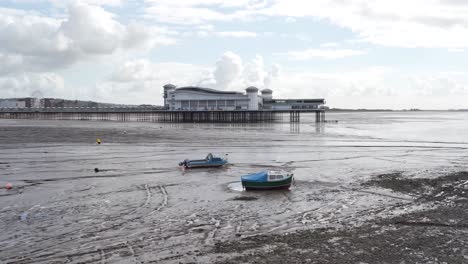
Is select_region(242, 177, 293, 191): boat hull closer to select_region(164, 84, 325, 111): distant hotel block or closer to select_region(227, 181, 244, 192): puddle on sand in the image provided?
select_region(227, 181, 244, 192): puddle on sand

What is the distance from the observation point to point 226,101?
123 meters

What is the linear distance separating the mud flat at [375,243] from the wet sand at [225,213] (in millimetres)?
39

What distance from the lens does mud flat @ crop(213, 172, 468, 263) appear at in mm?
13945

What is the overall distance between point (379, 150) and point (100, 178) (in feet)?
105

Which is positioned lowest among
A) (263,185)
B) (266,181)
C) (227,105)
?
(263,185)

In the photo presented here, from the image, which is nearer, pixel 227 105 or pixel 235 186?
pixel 235 186

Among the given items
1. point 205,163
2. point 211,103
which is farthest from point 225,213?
point 211,103

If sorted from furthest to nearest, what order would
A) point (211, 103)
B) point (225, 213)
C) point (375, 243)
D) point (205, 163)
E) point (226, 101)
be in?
point (211, 103) < point (226, 101) < point (205, 163) < point (225, 213) < point (375, 243)

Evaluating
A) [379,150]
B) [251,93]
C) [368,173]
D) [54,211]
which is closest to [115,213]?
[54,211]

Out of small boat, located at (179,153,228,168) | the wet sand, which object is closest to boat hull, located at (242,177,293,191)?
the wet sand

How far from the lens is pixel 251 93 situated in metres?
121

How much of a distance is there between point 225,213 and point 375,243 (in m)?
6.94

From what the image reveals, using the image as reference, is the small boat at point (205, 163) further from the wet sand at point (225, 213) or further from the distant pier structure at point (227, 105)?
the distant pier structure at point (227, 105)

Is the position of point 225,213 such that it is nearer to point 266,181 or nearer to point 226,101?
point 266,181
